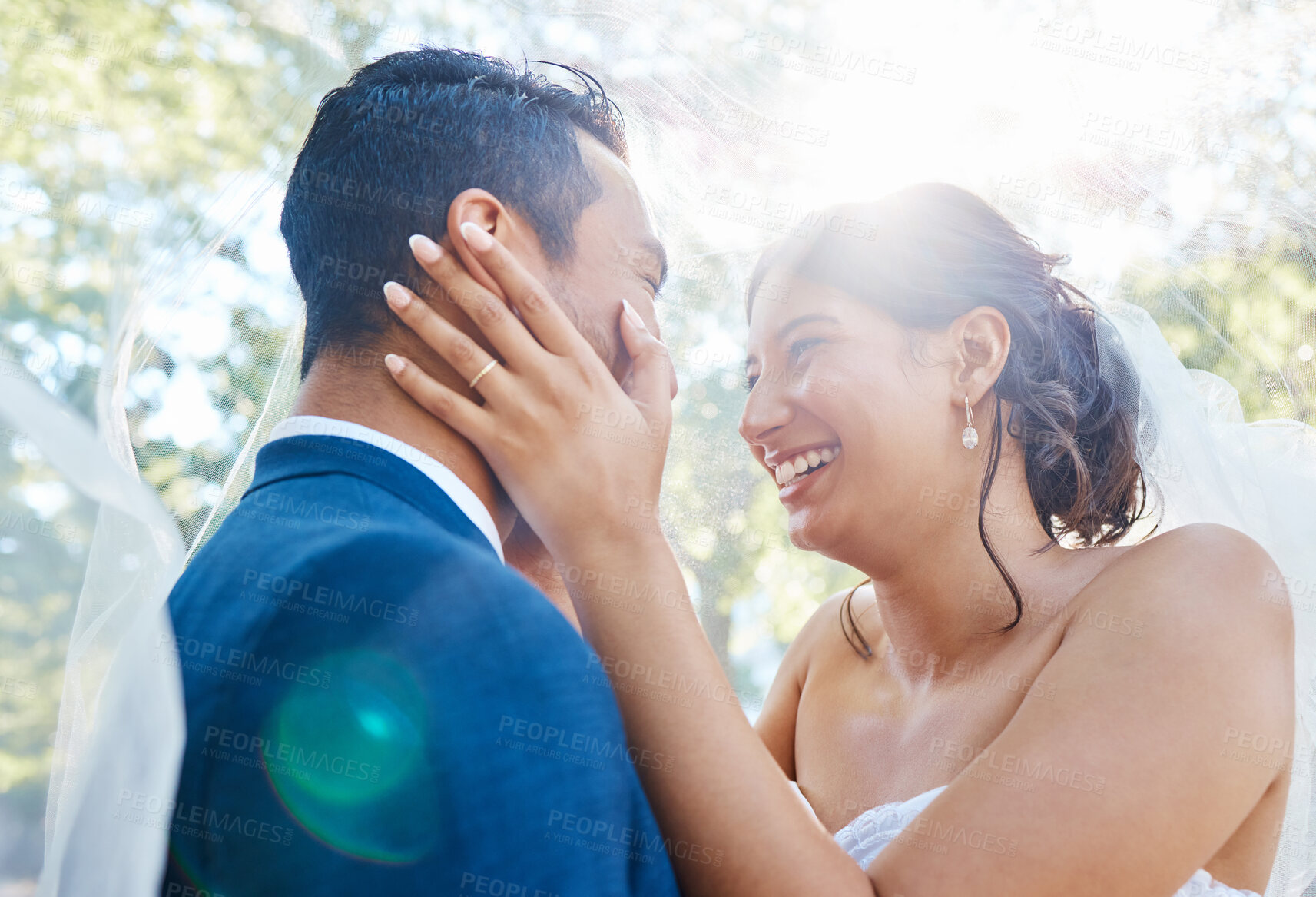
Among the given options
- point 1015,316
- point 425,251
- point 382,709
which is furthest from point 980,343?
point 382,709

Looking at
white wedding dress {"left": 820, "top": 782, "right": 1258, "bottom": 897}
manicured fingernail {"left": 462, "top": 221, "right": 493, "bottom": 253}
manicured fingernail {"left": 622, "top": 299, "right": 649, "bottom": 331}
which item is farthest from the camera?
white wedding dress {"left": 820, "top": 782, "right": 1258, "bottom": 897}

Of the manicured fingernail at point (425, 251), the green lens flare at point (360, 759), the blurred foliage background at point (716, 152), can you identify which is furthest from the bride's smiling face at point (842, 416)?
the green lens flare at point (360, 759)

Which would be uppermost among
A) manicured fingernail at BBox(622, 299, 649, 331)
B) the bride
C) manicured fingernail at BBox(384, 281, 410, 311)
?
manicured fingernail at BBox(384, 281, 410, 311)

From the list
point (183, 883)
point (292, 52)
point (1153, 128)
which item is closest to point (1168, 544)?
point (1153, 128)

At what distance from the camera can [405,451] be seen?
1.50 m

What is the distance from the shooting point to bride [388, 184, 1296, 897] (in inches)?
62.4

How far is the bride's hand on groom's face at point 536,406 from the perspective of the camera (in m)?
1.62

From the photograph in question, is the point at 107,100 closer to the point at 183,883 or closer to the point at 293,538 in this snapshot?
the point at 293,538

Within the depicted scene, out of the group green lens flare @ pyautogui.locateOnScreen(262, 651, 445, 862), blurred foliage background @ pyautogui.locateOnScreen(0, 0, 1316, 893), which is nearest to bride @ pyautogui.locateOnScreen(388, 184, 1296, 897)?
blurred foliage background @ pyautogui.locateOnScreen(0, 0, 1316, 893)

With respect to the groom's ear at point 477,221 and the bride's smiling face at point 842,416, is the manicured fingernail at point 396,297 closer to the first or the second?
the groom's ear at point 477,221

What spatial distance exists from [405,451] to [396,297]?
13.6 inches

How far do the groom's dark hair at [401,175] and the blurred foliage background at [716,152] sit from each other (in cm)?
23

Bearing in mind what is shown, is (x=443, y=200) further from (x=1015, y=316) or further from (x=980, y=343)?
(x=1015, y=316)

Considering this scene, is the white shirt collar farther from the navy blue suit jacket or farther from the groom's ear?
the groom's ear
